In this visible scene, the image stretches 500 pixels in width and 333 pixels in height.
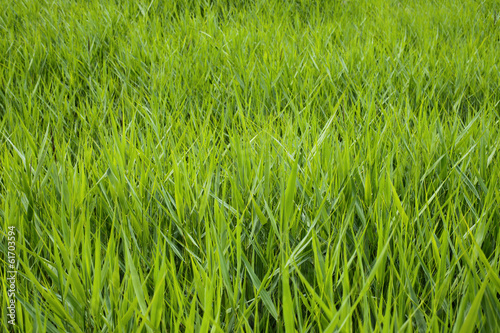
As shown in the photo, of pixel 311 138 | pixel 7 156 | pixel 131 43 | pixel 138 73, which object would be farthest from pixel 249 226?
pixel 131 43

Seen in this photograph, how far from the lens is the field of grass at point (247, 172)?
63 cm

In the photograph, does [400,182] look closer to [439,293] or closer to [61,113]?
[439,293]

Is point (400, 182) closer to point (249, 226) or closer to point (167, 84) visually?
point (249, 226)

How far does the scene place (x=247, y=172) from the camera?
3.22 ft

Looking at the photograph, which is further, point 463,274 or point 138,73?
point 138,73

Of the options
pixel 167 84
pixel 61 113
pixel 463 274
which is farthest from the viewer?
pixel 167 84

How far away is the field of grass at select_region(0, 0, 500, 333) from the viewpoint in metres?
0.63

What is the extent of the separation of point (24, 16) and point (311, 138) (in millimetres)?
1995

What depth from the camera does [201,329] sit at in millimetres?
539

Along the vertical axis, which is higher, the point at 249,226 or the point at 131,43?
the point at 131,43

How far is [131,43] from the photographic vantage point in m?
1.91

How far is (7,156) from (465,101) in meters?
1.57

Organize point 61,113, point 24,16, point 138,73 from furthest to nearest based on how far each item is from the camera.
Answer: point 24,16
point 138,73
point 61,113

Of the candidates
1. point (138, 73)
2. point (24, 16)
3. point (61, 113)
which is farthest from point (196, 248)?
point (24, 16)
